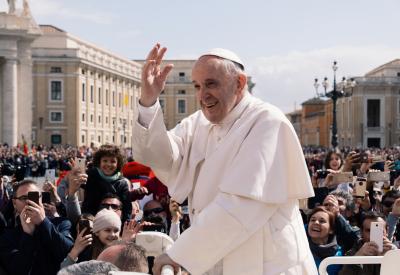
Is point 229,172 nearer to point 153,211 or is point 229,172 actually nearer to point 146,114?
point 146,114

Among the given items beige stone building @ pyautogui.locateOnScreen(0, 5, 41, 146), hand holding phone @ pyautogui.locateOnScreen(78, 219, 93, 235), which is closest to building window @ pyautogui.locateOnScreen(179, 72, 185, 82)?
beige stone building @ pyautogui.locateOnScreen(0, 5, 41, 146)

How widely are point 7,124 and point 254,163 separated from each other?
53.1 metres

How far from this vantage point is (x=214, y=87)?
3232 mm

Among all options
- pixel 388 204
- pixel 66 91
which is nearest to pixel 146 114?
pixel 388 204

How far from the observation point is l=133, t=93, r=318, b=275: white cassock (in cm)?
303

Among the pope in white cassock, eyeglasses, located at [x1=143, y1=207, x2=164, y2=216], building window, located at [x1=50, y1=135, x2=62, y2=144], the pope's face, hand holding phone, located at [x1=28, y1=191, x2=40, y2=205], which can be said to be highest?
the pope's face

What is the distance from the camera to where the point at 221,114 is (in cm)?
329

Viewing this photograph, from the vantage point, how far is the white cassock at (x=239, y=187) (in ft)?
9.93

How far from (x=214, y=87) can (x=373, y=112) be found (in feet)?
295

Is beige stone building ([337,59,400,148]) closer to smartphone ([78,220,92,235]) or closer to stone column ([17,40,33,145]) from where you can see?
stone column ([17,40,33,145])

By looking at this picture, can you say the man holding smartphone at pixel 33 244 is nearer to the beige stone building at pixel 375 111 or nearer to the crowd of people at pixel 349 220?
the crowd of people at pixel 349 220

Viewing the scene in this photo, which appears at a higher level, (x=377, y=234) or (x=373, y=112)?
(x=373, y=112)

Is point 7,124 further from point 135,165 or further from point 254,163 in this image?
point 254,163

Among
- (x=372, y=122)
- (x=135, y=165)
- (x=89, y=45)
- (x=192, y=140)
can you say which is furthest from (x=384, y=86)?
(x=192, y=140)
